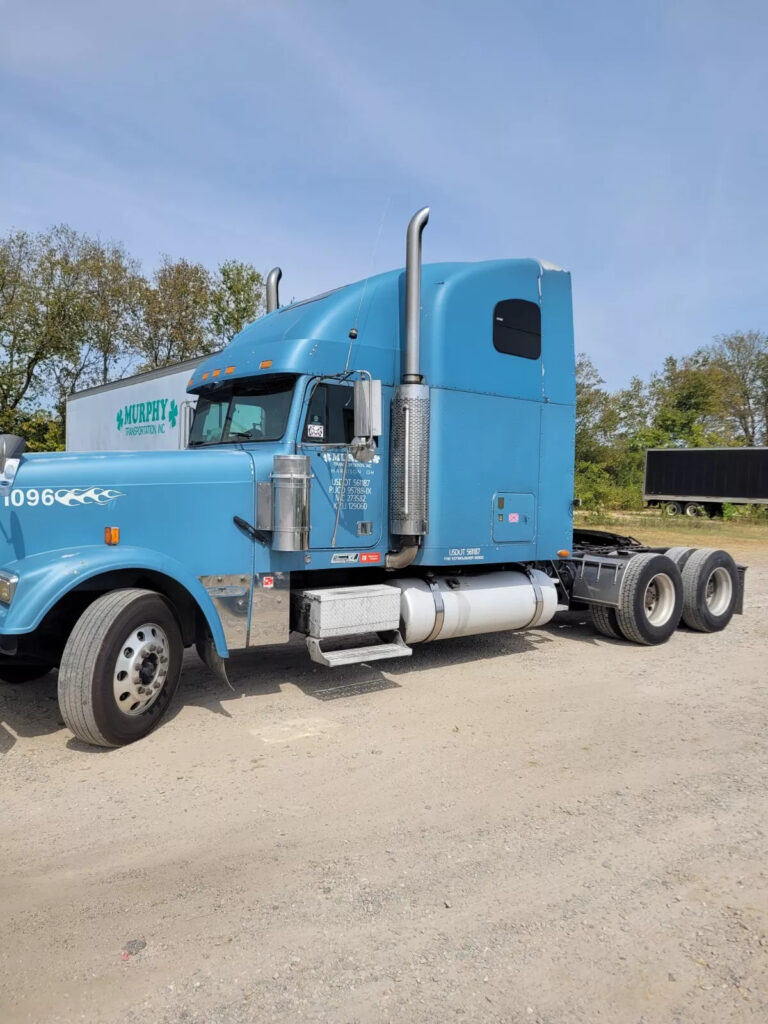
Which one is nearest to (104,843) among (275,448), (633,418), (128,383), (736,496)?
(275,448)

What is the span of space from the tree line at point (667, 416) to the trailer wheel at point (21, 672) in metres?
35.4

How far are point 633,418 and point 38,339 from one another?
41.8 metres

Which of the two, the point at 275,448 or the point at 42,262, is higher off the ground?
the point at 42,262

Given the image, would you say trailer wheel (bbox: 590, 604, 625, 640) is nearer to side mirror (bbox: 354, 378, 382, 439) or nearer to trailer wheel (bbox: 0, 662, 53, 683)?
side mirror (bbox: 354, 378, 382, 439)

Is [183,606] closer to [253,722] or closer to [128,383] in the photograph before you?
[253,722]

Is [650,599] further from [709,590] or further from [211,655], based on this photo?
[211,655]

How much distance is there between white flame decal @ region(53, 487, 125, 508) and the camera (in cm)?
508

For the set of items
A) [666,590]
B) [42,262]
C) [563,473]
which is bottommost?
[666,590]

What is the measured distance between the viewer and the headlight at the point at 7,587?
472 centimetres

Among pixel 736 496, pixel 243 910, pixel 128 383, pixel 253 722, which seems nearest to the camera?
pixel 243 910

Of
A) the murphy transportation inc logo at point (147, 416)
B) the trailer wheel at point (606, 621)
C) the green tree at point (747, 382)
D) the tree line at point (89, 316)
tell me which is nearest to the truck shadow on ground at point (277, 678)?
the trailer wheel at point (606, 621)

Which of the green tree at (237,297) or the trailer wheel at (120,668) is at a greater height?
the green tree at (237,297)

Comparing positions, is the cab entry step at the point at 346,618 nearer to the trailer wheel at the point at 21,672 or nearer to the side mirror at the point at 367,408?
the side mirror at the point at 367,408

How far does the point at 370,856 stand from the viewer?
3.55 meters
